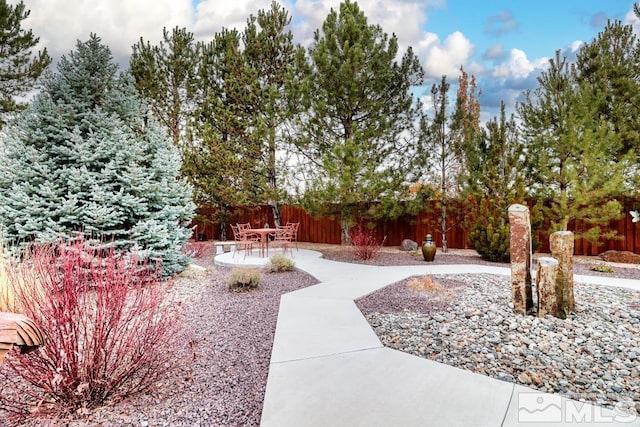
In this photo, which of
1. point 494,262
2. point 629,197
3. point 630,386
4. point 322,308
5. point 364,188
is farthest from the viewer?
point 364,188

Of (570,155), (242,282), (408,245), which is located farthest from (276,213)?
(570,155)

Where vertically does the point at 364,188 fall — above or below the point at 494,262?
above

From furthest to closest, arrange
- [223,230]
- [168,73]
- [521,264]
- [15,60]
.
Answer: [223,230], [168,73], [15,60], [521,264]

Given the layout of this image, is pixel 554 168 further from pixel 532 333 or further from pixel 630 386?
pixel 630 386

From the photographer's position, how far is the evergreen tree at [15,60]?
12578 mm

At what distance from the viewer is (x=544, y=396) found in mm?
2371

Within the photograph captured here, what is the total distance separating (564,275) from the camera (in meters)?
4.13

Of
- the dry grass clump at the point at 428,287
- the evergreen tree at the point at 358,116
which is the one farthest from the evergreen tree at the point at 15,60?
the dry grass clump at the point at 428,287

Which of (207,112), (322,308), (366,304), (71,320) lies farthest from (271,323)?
(207,112)

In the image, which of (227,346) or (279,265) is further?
(279,265)

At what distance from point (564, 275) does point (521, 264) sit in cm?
46

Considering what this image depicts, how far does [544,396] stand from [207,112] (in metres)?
15.3

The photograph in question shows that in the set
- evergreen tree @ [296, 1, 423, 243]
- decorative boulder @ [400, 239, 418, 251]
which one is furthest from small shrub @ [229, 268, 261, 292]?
decorative boulder @ [400, 239, 418, 251]

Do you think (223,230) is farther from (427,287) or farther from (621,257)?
(621,257)
